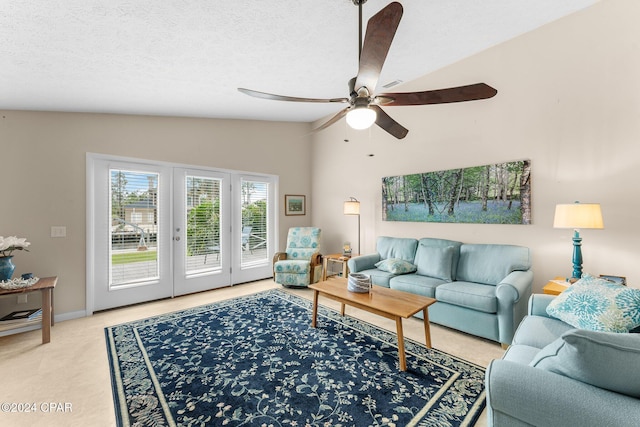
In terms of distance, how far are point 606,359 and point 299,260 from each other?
3.88 meters

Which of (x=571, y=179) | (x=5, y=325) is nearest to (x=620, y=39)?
(x=571, y=179)

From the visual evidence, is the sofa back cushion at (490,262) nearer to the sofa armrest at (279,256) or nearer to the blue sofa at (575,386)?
the blue sofa at (575,386)

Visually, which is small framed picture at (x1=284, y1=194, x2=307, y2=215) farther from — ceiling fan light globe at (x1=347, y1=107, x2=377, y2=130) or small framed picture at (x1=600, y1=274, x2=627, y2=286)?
small framed picture at (x1=600, y1=274, x2=627, y2=286)

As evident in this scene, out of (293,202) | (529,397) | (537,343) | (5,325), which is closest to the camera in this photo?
(529,397)

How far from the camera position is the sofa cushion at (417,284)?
9.76 feet

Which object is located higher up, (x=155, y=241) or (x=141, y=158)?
(x=141, y=158)

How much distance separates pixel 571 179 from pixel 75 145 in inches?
220

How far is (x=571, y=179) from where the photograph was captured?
9.02ft

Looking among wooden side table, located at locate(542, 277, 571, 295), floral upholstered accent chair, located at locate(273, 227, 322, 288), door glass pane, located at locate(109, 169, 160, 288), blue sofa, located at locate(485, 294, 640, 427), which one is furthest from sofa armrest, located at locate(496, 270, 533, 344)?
door glass pane, located at locate(109, 169, 160, 288)

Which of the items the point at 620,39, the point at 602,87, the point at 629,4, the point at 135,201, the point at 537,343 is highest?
the point at 629,4

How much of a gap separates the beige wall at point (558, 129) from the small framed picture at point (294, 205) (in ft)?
7.64

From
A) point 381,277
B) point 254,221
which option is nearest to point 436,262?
→ point 381,277

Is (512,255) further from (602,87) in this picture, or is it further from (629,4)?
(629,4)

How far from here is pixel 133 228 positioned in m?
3.68
